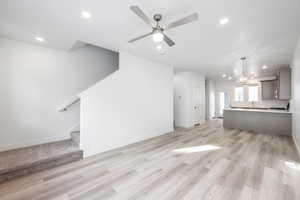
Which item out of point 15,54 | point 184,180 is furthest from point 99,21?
point 184,180

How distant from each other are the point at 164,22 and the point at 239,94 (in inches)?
356

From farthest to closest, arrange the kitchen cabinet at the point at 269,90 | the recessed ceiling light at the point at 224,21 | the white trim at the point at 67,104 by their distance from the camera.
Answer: the kitchen cabinet at the point at 269,90 → the white trim at the point at 67,104 → the recessed ceiling light at the point at 224,21

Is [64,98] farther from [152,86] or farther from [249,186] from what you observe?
[249,186]

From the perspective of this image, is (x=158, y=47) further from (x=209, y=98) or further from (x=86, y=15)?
(x=209, y=98)

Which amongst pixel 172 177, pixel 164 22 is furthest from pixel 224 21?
pixel 172 177

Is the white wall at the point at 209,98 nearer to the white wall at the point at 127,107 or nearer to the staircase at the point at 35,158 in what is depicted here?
the white wall at the point at 127,107

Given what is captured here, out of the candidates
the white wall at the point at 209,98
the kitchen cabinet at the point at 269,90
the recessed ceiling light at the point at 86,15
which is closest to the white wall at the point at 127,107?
the recessed ceiling light at the point at 86,15

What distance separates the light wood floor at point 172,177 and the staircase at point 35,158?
6.9 inches

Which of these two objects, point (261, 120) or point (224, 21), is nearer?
point (224, 21)

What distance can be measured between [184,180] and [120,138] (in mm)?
2271

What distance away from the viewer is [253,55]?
4.38 meters

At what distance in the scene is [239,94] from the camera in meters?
9.19

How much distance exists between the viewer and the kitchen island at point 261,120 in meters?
5.10

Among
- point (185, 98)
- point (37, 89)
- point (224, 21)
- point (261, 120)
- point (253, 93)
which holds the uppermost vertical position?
point (224, 21)
